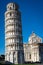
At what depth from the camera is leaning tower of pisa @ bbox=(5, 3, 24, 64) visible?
56.9m

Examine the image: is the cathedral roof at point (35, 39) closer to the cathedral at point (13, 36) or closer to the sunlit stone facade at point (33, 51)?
the sunlit stone facade at point (33, 51)

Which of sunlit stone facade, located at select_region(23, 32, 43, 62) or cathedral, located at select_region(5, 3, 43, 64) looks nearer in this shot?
cathedral, located at select_region(5, 3, 43, 64)

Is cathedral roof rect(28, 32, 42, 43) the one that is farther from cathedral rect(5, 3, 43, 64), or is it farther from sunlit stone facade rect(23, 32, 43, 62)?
cathedral rect(5, 3, 43, 64)

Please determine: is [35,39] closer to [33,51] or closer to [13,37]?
[33,51]

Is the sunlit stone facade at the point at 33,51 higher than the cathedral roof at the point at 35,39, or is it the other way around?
the cathedral roof at the point at 35,39

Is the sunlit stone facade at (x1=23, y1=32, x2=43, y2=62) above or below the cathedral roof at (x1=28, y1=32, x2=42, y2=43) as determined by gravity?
below

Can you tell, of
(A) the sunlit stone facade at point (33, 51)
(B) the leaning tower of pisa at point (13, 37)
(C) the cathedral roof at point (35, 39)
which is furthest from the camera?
(C) the cathedral roof at point (35, 39)

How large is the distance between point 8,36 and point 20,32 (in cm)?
370

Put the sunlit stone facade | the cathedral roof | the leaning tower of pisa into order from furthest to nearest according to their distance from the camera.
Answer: the cathedral roof
the sunlit stone facade
the leaning tower of pisa

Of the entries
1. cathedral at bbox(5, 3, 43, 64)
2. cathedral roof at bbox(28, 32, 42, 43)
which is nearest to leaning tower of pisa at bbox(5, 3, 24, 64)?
cathedral at bbox(5, 3, 43, 64)

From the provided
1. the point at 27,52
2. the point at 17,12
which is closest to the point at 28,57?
the point at 27,52

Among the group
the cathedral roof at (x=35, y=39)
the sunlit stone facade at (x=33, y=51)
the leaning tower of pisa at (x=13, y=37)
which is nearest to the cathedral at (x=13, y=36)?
the leaning tower of pisa at (x=13, y=37)

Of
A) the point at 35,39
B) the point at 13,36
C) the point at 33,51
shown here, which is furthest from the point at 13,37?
the point at 35,39

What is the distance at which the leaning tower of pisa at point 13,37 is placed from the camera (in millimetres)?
56906
